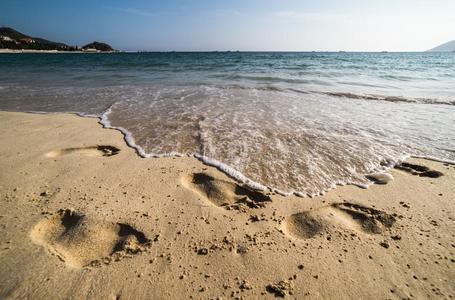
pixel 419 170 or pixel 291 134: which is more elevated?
pixel 291 134

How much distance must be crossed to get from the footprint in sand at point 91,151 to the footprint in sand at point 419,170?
13.1 feet

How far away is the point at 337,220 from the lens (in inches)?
93.0

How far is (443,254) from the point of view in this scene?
199cm

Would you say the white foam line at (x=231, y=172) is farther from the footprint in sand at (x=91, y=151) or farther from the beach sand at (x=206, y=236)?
the footprint in sand at (x=91, y=151)

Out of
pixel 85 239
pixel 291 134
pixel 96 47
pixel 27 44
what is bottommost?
pixel 85 239

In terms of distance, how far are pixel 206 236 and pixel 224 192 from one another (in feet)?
2.35

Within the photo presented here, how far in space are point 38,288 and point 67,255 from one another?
30 cm

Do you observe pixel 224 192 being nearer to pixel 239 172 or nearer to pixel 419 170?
pixel 239 172

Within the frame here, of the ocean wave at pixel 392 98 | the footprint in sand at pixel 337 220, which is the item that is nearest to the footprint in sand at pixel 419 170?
the footprint in sand at pixel 337 220

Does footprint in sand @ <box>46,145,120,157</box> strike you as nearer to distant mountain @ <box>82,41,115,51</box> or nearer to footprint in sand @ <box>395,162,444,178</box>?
footprint in sand @ <box>395,162,444,178</box>

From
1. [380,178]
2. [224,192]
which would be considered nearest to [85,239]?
[224,192]

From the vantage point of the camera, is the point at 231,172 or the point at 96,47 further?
the point at 96,47

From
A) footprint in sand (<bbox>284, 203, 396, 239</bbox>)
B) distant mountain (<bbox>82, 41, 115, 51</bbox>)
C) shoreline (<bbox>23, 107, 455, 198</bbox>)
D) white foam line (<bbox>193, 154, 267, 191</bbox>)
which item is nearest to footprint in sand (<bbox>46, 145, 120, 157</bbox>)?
shoreline (<bbox>23, 107, 455, 198</bbox>)

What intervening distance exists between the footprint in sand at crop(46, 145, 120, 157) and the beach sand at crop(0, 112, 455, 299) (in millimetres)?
373
